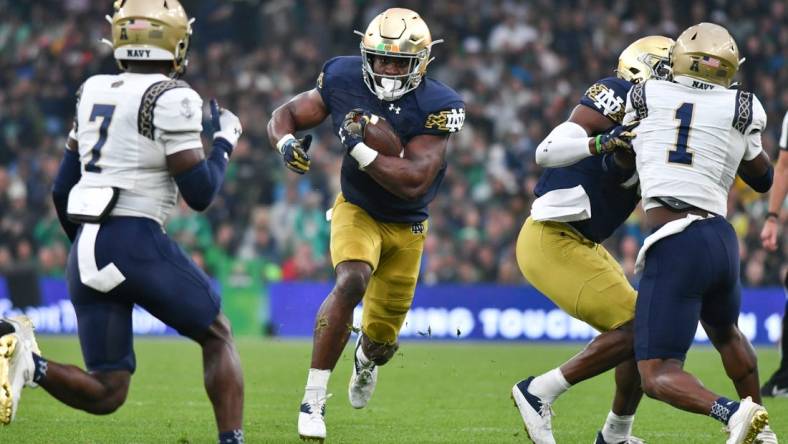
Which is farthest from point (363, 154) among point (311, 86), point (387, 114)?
point (311, 86)

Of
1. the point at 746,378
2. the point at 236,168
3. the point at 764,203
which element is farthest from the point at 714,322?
the point at 236,168

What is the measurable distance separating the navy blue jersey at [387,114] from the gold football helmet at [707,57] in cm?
160

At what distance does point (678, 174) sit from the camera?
217 inches

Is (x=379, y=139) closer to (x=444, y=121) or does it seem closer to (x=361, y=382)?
(x=444, y=121)

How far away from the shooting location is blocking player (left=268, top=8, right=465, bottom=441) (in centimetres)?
641

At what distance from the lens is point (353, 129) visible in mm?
6410

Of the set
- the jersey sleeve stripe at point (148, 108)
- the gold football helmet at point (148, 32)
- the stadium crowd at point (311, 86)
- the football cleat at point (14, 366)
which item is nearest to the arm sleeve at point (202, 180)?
the jersey sleeve stripe at point (148, 108)

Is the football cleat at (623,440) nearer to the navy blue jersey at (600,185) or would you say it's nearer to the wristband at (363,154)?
the navy blue jersey at (600,185)

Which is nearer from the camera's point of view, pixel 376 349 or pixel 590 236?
pixel 590 236

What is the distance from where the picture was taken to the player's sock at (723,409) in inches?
203

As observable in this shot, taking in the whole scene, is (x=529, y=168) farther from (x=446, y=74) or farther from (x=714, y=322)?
(x=714, y=322)

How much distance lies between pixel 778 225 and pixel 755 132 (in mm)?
2003

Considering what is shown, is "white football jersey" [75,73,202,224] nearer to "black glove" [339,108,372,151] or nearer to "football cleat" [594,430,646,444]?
"black glove" [339,108,372,151]

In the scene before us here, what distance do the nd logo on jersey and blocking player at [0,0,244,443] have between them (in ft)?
6.20
